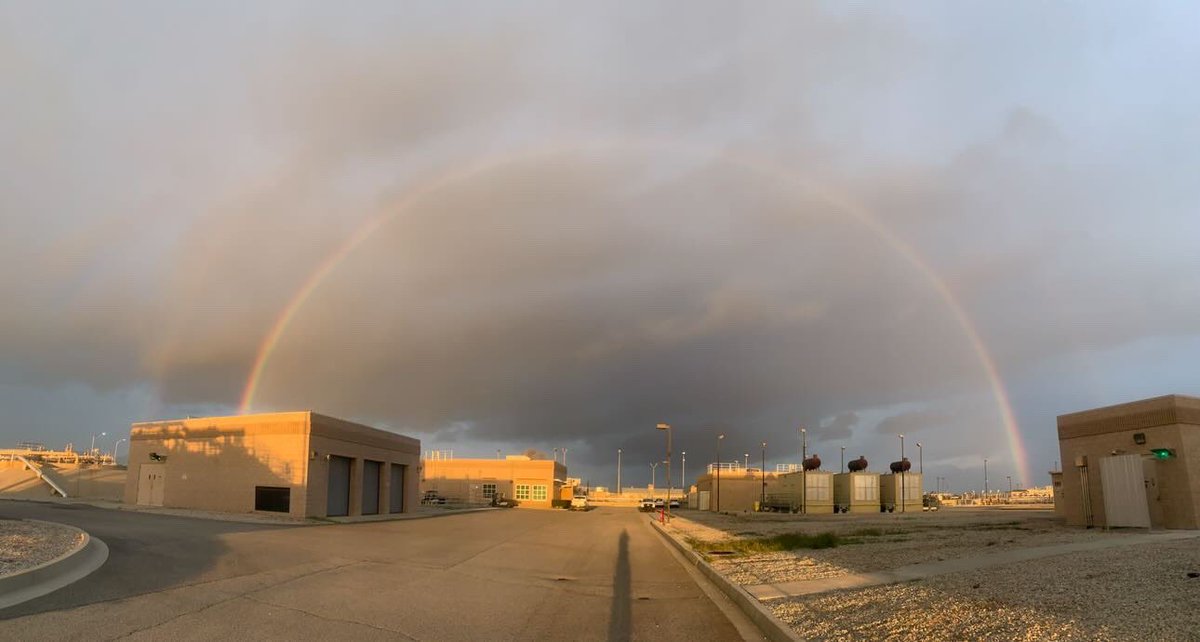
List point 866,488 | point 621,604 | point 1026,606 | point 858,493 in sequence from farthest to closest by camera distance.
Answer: point 866,488
point 858,493
point 621,604
point 1026,606

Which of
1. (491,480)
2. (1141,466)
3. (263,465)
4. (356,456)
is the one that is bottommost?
(491,480)

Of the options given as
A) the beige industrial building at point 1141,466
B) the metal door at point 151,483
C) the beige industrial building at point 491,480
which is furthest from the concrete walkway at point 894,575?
the beige industrial building at point 491,480

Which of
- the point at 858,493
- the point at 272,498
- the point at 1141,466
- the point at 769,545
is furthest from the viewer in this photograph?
the point at 858,493

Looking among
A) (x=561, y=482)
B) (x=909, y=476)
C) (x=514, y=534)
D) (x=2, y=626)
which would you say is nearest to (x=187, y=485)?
(x=514, y=534)

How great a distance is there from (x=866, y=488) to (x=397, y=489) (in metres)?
41.7

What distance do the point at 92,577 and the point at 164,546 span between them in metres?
7.05

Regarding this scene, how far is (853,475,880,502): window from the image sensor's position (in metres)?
70.8

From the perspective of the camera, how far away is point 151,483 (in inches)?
2121

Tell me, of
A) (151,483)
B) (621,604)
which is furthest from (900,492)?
(621,604)

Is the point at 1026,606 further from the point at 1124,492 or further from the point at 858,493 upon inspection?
the point at 858,493

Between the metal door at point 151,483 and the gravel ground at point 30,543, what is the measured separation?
111 feet

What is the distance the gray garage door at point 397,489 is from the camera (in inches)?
2447

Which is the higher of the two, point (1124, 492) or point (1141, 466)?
point (1141, 466)

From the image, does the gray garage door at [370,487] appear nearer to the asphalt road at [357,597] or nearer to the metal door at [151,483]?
the metal door at [151,483]
